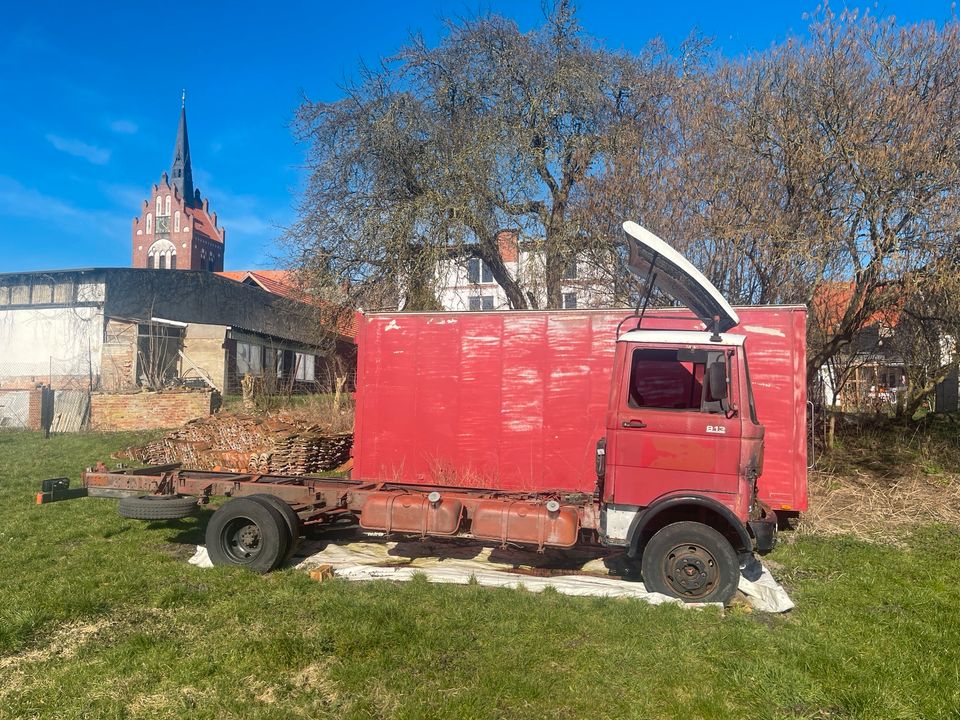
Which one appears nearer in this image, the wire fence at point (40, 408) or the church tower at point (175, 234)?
the wire fence at point (40, 408)

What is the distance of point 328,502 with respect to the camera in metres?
6.86

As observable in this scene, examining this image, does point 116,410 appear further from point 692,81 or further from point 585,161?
point 692,81

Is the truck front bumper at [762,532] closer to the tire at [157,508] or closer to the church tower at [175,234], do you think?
the tire at [157,508]

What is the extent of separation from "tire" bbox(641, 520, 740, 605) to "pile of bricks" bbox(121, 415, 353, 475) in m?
9.04

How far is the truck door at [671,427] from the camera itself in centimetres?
547

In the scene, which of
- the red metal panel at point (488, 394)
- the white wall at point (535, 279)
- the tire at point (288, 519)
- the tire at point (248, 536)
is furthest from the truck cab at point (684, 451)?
the white wall at point (535, 279)

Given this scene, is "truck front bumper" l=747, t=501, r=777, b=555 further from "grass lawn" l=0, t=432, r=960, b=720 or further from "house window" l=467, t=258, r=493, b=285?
"house window" l=467, t=258, r=493, b=285

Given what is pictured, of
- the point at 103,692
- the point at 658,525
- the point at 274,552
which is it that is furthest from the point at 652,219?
the point at 103,692

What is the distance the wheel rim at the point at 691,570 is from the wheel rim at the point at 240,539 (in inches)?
149

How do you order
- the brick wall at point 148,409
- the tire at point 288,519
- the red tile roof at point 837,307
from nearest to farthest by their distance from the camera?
the tire at point 288,519 < the red tile roof at point 837,307 < the brick wall at point 148,409

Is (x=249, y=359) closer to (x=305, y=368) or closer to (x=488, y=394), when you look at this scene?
(x=305, y=368)

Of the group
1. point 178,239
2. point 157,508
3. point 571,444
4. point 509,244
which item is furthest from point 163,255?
point 571,444

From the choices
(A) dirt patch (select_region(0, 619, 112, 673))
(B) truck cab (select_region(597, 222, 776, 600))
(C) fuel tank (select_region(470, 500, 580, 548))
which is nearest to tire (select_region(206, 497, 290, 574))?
(A) dirt patch (select_region(0, 619, 112, 673))

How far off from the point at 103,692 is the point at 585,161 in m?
13.3
